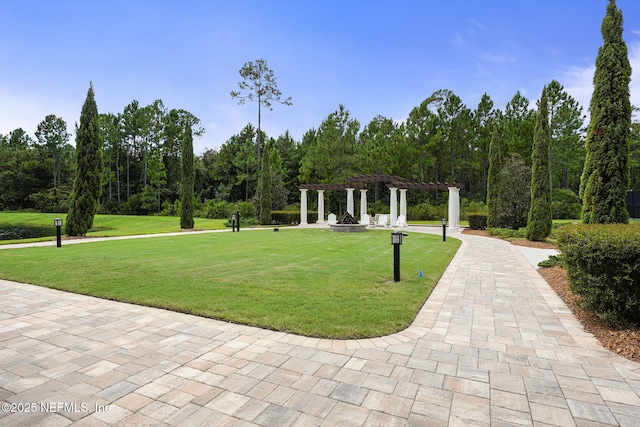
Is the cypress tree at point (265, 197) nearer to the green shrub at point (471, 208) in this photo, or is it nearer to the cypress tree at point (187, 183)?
the cypress tree at point (187, 183)

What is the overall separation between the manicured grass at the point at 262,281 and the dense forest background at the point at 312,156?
1723 cm

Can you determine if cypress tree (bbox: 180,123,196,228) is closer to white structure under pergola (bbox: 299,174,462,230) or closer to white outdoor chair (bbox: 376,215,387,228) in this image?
white structure under pergola (bbox: 299,174,462,230)

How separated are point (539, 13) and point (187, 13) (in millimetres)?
10844

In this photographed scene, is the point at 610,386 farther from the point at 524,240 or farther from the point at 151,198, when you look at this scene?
the point at 151,198

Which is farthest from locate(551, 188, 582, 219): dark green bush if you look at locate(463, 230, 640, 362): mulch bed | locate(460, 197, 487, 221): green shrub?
locate(463, 230, 640, 362): mulch bed

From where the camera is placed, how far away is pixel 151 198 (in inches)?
1325

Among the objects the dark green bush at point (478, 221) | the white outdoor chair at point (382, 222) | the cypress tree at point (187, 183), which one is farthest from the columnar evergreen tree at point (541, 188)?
the cypress tree at point (187, 183)

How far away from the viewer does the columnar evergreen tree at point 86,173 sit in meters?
14.3

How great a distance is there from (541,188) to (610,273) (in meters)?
10.9

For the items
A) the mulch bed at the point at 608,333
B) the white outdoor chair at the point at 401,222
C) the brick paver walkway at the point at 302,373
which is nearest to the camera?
the brick paver walkway at the point at 302,373

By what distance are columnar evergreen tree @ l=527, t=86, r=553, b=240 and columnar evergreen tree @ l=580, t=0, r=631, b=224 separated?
5428 millimetres

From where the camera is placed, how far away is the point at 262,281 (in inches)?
232

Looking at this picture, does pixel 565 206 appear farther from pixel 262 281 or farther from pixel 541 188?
pixel 262 281

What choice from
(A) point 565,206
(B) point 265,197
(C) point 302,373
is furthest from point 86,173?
(A) point 565,206
